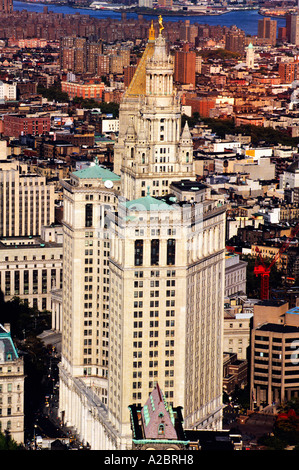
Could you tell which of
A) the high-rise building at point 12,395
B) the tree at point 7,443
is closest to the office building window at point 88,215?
the high-rise building at point 12,395

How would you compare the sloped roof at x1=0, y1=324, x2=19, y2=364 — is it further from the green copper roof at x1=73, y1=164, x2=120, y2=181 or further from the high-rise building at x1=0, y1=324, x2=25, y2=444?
the green copper roof at x1=73, y1=164, x2=120, y2=181

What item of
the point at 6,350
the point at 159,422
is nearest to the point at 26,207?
the point at 6,350

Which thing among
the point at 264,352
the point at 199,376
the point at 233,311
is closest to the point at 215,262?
the point at 199,376

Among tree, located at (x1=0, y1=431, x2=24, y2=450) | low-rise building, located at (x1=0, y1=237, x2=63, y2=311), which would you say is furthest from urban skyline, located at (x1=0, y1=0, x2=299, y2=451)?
low-rise building, located at (x1=0, y1=237, x2=63, y2=311)

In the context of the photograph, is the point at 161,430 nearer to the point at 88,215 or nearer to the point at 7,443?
the point at 7,443

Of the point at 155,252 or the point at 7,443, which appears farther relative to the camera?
the point at 7,443

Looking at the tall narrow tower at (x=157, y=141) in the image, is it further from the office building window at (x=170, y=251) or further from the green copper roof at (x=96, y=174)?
the office building window at (x=170, y=251)

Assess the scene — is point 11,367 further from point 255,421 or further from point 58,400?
point 255,421
